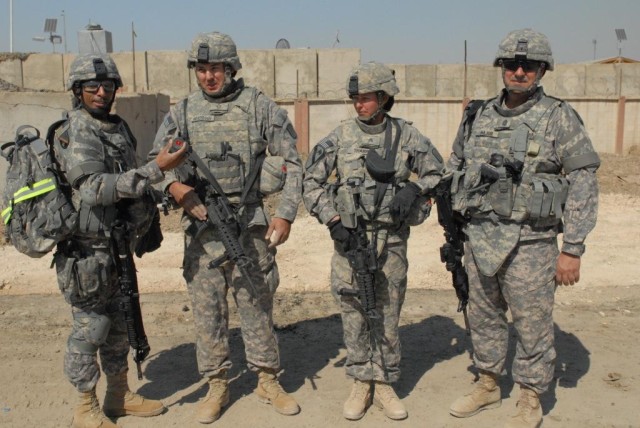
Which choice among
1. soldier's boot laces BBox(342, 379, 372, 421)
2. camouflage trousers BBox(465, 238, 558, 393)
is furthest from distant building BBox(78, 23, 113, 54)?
camouflage trousers BBox(465, 238, 558, 393)

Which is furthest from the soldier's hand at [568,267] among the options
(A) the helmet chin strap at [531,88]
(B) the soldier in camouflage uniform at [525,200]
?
(A) the helmet chin strap at [531,88]

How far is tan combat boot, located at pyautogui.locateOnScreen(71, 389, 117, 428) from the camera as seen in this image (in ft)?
13.0

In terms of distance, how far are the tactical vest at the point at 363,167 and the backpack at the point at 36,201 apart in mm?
1606

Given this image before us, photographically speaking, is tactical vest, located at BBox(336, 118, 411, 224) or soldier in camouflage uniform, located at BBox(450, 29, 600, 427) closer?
soldier in camouflage uniform, located at BBox(450, 29, 600, 427)

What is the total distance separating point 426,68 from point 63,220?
57.3 feet

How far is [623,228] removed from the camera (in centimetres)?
982

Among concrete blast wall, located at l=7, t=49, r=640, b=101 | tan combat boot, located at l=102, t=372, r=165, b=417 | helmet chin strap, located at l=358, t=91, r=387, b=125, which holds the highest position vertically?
concrete blast wall, located at l=7, t=49, r=640, b=101

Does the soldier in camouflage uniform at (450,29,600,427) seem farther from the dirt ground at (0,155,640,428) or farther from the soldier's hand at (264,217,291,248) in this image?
the soldier's hand at (264,217,291,248)

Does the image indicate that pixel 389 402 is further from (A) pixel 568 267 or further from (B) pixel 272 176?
(B) pixel 272 176

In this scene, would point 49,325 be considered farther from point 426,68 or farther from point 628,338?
point 426,68

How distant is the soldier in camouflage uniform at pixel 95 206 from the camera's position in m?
3.64

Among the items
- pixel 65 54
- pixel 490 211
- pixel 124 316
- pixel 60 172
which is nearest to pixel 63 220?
pixel 60 172

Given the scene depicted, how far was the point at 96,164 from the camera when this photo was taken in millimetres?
3668

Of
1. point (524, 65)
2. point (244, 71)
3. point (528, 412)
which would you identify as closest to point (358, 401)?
point (528, 412)
